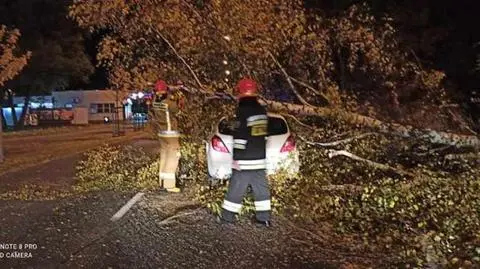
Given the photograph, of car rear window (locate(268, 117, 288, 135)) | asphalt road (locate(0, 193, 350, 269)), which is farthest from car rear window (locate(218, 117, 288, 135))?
asphalt road (locate(0, 193, 350, 269))

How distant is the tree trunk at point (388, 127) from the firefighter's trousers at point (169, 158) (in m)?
2.66

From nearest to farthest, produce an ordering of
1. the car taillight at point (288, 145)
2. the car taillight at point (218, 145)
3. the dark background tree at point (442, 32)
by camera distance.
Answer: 1. the car taillight at point (218, 145)
2. the car taillight at point (288, 145)
3. the dark background tree at point (442, 32)

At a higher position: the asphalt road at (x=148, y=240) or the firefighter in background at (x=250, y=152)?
the firefighter in background at (x=250, y=152)

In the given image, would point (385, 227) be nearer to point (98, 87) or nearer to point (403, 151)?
point (403, 151)

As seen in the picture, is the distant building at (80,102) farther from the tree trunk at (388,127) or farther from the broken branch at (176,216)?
the broken branch at (176,216)

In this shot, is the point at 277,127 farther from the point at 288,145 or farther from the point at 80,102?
the point at 80,102

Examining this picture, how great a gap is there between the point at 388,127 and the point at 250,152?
12.8ft

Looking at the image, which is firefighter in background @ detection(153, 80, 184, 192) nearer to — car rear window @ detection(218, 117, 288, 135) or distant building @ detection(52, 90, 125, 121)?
car rear window @ detection(218, 117, 288, 135)

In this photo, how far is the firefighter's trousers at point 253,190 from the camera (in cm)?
740

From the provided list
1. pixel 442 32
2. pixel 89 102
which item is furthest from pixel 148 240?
pixel 89 102

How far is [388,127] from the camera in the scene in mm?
10438

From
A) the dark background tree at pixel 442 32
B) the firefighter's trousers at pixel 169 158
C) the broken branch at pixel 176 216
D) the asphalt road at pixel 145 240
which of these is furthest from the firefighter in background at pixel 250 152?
the dark background tree at pixel 442 32

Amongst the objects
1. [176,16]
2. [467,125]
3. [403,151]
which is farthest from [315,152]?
[176,16]

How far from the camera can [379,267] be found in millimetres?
5816
